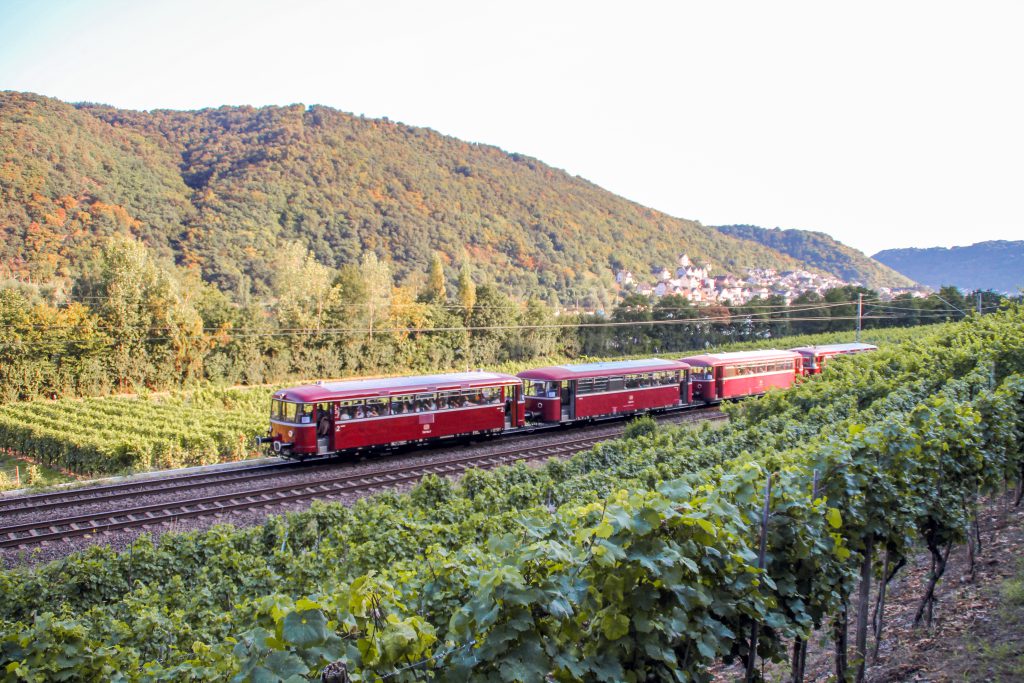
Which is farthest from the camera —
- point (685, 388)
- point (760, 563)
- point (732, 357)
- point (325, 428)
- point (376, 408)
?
point (732, 357)

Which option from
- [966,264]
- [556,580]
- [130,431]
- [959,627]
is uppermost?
[966,264]

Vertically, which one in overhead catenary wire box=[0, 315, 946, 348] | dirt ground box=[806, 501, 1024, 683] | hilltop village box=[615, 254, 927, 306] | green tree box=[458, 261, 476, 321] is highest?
hilltop village box=[615, 254, 927, 306]

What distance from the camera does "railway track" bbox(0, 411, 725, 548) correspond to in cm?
1443


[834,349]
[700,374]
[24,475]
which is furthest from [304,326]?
[834,349]

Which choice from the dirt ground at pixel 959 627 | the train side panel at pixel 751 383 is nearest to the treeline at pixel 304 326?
the train side panel at pixel 751 383

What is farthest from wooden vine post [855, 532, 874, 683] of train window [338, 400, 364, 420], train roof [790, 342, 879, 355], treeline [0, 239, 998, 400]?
treeline [0, 239, 998, 400]

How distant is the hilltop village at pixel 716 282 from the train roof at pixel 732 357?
221ft

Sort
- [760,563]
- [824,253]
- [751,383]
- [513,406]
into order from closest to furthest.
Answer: [760,563] → [513,406] → [751,383] → [824,253]

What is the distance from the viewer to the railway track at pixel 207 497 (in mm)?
14430

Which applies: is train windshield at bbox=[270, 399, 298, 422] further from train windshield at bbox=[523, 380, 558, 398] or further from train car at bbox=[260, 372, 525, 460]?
train windshield at bbox=[523, 380, 558, 398]

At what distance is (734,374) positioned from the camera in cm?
3291

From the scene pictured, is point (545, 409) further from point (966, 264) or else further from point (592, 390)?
point (966, 264)

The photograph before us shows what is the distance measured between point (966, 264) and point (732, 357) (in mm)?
114267

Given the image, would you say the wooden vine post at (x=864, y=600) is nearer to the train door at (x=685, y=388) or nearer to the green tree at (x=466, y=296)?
the train door at (x=685, y=388)
